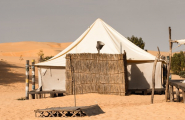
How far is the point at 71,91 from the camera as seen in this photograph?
1772 cm

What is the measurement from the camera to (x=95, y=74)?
17703 mm

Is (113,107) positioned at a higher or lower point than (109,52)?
lower

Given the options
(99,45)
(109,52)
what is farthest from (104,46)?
(99,45)

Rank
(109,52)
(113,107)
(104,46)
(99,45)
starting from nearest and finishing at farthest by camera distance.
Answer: (113,107) → (99,45) → (109,52) → (104,46)

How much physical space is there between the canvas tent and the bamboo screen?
1.54 meters

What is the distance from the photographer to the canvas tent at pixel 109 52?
63.0 feet

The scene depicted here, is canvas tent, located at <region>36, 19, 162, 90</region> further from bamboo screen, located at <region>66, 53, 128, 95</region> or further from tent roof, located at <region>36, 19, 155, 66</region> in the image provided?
bamboo screen, located at <region>66, 53, 128, 95</region>

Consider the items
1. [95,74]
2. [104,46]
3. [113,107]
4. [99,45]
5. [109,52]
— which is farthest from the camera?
[104,46]

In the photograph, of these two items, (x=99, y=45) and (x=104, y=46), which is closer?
(x=99, y=45)

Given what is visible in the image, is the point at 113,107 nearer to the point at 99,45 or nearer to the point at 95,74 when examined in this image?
the point at 95,74

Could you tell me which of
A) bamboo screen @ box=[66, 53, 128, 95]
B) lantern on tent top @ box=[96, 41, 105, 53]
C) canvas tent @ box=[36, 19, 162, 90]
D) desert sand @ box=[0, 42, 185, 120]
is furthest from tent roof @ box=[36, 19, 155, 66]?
desert sand @ box=[0, 42, 185, 120]

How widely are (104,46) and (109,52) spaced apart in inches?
25.8

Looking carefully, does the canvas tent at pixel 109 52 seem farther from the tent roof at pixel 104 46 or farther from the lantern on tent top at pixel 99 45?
the lantern on tent top at pixel 99 45

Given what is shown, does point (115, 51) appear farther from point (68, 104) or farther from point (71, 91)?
point (68, 104)
